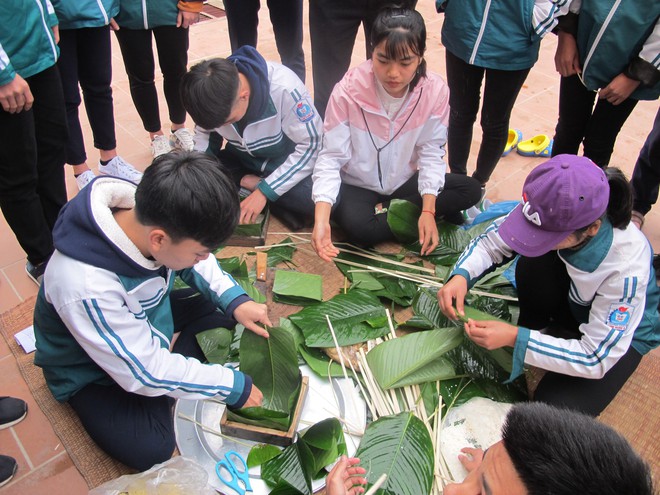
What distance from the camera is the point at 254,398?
1506 mm

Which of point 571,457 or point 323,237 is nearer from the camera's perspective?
point 571,457

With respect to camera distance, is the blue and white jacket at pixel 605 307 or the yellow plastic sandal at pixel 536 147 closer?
the blue and white jacket at pixel 605 307

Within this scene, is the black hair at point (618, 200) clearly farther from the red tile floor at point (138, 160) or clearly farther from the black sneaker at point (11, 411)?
the black sneaker at point (11, 411)

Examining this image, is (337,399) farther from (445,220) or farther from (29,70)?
(29,70)

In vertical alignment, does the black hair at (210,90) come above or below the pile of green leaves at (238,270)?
above

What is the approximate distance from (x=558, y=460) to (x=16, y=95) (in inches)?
71.1

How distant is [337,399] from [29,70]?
151cm

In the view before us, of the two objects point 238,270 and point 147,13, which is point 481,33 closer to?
point 238,270

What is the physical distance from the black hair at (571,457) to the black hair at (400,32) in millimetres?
1316

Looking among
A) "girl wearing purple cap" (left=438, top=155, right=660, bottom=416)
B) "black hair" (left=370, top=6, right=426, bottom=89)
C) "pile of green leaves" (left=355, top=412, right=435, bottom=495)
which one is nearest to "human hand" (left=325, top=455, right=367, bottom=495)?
"pile of green leaves" (left=355, top=412, right=435, bottom=495)

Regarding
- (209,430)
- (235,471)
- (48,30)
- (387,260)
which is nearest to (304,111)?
(387,260)

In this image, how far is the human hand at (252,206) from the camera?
224cm

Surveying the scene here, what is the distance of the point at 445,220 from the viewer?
2420 millimetres

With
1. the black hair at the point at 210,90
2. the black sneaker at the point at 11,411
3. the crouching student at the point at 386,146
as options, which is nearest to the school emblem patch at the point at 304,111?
the crouching student at the point at 386,146
